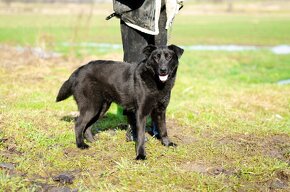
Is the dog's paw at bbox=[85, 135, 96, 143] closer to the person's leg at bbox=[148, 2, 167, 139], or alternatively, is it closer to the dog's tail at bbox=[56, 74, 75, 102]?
the dog's tail at bbox=[56, 74, 75, 102]

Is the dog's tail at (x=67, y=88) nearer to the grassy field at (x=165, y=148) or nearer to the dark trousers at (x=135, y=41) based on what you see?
the grassy field at (x=165, y=148)

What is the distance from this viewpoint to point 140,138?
5621 mm

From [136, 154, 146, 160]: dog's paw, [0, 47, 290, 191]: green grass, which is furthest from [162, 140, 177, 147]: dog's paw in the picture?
[136, 154, 146, 160]: dog's paw

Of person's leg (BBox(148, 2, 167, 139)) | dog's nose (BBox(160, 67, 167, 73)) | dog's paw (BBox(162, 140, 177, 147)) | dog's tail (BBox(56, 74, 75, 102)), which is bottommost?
dog's paw (BBox(162, 140, 177, 147))

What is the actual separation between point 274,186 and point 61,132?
3.29 meters

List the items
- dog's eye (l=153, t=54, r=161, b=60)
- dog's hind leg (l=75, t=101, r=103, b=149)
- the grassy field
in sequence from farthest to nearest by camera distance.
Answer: dog's hind leg (l=75, t=101, r=103, b=149) < dog's eye (l=153, t=54, r=161, b=60) < the grassy field

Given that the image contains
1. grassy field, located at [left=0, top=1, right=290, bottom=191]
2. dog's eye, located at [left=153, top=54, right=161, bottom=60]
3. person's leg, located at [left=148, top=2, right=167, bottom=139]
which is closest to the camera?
grassy field, located at [left=0, top=1, right=290, bottom=191]

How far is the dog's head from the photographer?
5527mm

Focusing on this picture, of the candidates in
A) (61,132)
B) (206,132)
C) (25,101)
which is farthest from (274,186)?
(25,101)

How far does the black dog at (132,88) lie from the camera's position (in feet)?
18.5

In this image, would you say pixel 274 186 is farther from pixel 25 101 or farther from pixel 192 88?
pixel 192 88

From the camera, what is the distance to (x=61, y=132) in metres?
6.52

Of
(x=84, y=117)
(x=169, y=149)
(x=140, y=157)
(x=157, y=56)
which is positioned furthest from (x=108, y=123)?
(x=157, y=56)

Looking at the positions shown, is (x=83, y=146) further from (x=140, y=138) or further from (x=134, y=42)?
(x=134, y=42)
